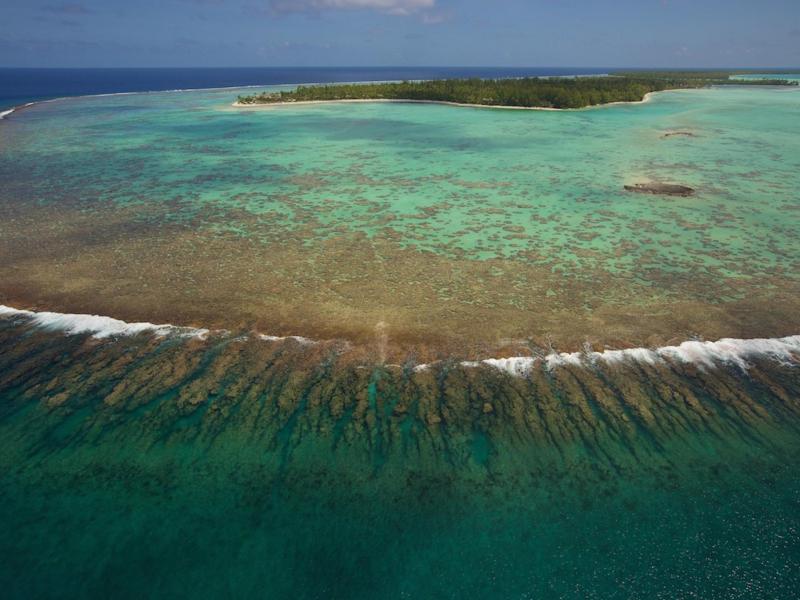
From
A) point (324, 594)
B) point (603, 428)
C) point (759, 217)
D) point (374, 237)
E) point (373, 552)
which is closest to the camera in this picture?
point (324, 594)

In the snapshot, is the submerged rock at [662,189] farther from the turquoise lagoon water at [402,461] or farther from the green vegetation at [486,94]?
the green vegetation at [486,94]

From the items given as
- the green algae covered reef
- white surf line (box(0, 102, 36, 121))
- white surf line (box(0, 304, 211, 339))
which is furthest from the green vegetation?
white surf line (box(0, 304, 211, 339))

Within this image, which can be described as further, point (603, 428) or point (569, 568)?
point (603, 428)

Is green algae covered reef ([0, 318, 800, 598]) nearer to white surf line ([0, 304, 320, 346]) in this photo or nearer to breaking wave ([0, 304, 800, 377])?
breaking wave ([0, 304, 800, 377])

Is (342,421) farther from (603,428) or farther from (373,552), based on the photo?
(603,428)

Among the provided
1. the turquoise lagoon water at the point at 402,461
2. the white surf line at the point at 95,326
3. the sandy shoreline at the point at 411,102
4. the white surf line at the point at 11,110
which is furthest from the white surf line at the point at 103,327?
the sandy shoreline at the point at 411,102

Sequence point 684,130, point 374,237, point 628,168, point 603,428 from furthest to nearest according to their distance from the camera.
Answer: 1. point 684,130
2. point 628,168
3. point 374,237
4. point 603,428

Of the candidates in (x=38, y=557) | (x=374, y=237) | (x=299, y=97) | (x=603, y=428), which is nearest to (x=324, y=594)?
(x=38, y=557)
